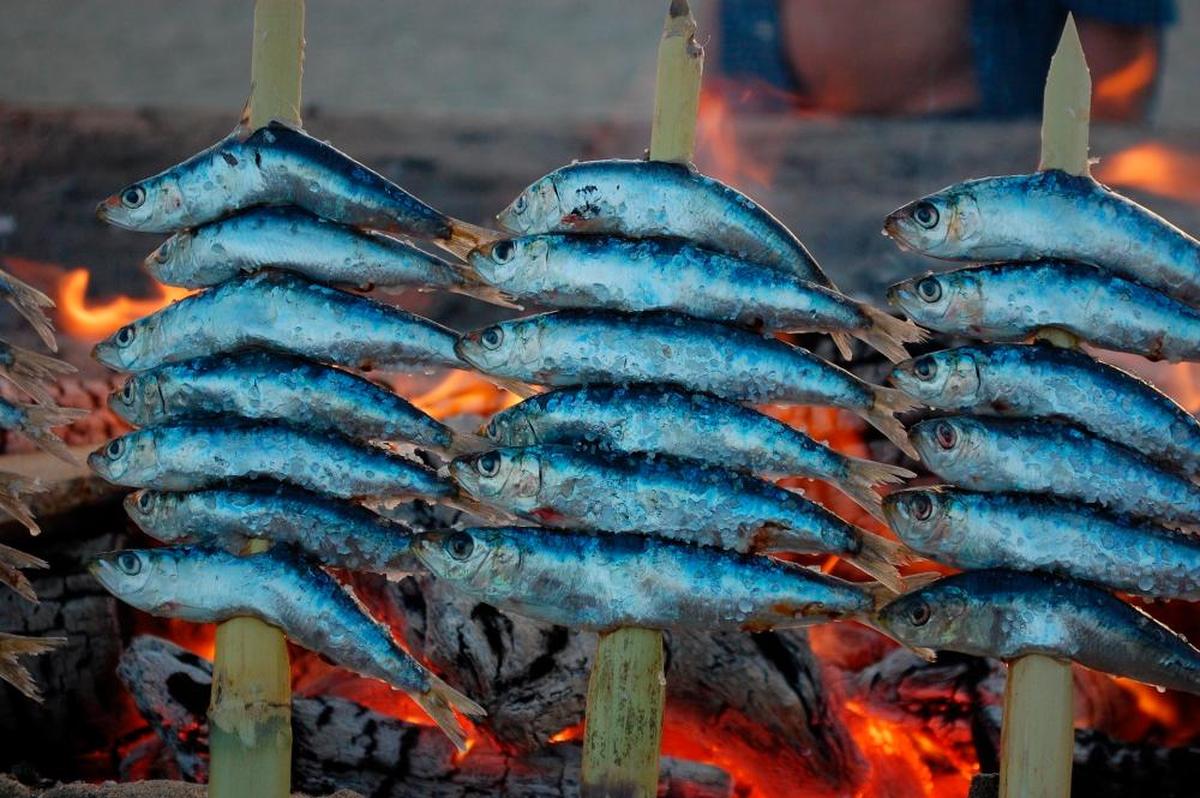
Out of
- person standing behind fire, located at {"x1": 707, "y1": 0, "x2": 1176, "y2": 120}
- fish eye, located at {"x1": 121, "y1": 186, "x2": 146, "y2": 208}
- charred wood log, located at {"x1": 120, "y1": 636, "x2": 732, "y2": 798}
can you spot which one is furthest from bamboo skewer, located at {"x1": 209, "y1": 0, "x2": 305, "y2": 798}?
person standing behind fire, located at {"x1": 707, "y1": 0, "x2": 1176, "y2": 120}

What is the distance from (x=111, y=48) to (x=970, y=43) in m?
7.39

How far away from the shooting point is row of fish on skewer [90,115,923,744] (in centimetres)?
279

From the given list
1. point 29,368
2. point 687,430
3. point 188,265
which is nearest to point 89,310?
point 29,368

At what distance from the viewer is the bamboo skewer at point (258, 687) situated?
288 centimetres

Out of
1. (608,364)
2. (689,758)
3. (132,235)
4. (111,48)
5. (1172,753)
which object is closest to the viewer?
(608,364)

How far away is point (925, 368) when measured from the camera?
9.19 ft

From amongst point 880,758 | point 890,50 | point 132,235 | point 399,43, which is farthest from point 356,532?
point 399,43

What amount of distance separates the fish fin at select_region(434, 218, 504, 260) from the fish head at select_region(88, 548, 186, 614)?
889 millimetres

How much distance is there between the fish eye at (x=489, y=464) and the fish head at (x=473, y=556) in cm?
12

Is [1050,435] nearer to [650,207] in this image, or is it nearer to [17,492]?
[650,207]

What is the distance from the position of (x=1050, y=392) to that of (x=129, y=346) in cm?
200

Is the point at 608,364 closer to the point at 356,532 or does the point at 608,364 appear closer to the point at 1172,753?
the point at 356,532

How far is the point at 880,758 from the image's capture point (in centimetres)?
398

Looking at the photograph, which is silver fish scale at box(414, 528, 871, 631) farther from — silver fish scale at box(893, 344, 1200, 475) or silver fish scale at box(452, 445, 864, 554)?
silver fish scale at box(893, 344, 1200, 475)
